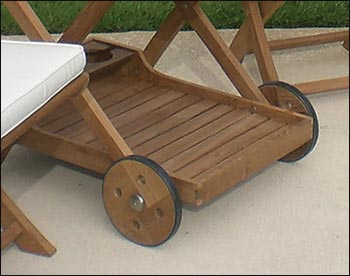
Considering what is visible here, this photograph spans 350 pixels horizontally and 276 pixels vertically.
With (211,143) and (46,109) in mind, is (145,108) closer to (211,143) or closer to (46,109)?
(211,143)

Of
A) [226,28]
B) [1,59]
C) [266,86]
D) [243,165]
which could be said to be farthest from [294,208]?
[226,28]

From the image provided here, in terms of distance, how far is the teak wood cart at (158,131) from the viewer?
1.58 metres

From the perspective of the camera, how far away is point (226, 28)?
2748mm

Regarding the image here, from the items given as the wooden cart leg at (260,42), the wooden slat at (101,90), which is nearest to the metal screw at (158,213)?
the wooden slat at (101,90)

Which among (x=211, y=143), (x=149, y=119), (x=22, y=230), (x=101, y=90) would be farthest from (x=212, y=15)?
(x=22, y=230)

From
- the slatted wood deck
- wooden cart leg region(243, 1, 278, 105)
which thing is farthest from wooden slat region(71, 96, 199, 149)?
wooden cart leg region(243, 1, 278, 105)

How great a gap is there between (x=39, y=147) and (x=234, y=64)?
53 cm

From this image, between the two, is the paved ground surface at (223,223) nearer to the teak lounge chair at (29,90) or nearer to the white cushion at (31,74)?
the teak lounge chair at (29,90)

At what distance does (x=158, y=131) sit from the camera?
1872mm

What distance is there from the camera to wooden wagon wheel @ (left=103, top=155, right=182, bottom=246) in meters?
1.55

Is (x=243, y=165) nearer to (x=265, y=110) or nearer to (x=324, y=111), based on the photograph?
(x=265, y=110)

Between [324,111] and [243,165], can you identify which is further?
[324,111]

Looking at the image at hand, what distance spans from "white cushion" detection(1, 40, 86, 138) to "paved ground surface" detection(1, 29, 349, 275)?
335 millimetres

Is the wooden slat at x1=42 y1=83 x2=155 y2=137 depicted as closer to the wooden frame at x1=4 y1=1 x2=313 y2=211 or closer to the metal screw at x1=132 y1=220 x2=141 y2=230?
the wooden frame at x1=4 y1=1 x2=313 y2=211
